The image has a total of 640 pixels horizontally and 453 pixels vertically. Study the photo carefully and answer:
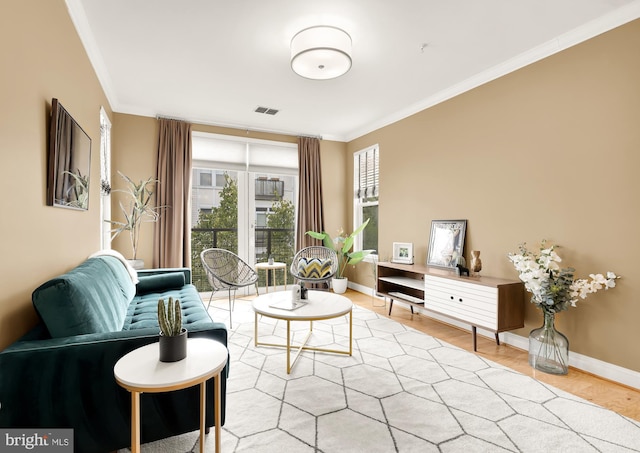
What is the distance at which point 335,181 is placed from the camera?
19.3 ft

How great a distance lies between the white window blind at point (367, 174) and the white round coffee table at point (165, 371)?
414 centimetres

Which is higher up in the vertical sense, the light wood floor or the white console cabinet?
the white console cabinet

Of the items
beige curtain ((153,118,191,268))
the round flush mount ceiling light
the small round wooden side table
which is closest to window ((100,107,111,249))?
beige curtain ((153,118,191,268))

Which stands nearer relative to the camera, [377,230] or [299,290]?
[299,290]

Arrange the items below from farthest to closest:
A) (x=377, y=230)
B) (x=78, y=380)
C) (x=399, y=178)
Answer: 1. (x=377, y=230)
2. (x=399, y=178)
3. (x=78, y=380)

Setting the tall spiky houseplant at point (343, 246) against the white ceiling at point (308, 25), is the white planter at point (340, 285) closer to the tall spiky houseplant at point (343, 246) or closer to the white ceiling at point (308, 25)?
the tall spiky houseplant at point (343, 246)

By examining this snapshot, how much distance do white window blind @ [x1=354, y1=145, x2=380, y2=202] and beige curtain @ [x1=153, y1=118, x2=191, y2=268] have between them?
2.71 metres

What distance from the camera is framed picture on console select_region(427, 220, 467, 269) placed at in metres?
3.66

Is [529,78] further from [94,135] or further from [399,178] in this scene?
[94,135]

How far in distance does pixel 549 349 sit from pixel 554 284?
52 centimetres

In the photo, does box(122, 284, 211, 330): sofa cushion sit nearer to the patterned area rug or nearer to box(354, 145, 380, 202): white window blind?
the patterned area rug

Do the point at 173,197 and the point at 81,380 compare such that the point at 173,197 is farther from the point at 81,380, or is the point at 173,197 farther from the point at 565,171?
the point at 565,171

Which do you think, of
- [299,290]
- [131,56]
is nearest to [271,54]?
[131,56]

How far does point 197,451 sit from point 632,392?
284 centimetres
